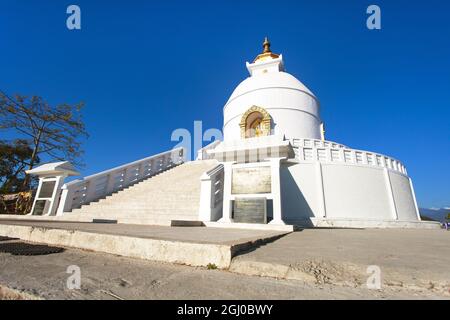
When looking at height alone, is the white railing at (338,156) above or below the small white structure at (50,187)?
above

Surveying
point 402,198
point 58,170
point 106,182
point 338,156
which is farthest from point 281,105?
point 58,170

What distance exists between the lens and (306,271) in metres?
2.00

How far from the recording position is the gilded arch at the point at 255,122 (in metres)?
18.2

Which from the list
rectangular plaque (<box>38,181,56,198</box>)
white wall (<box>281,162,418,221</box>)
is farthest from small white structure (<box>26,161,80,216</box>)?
white wall (<box>281,162,418,221</box>)

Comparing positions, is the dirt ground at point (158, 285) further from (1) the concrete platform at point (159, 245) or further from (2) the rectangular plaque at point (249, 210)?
(2) the rectangular plaque at point (249, 210)

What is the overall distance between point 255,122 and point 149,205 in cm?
1333

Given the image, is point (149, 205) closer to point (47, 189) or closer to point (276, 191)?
point (276, 191)

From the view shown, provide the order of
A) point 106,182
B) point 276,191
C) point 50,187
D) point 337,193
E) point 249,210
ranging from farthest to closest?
point 337,193
point 106,182
point 50,187
point 249,210
point 276,191

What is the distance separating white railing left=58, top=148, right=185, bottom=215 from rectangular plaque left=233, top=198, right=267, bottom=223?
24.1 ft

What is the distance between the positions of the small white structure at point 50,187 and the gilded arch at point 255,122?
1297cm

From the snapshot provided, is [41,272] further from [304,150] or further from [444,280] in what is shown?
[304,150]

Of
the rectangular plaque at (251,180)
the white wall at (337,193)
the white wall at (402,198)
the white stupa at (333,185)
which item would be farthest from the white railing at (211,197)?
the white wall at (402,198)

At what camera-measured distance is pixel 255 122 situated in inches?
766
